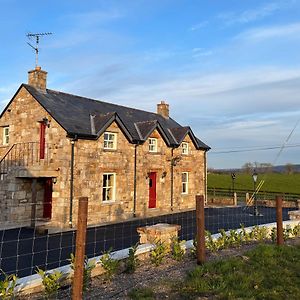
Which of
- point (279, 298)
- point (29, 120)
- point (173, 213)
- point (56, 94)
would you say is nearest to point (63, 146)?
point (29, 120)

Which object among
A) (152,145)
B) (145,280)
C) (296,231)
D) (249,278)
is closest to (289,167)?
(152,145)

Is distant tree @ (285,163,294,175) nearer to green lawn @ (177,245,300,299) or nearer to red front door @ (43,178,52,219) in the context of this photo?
red front door @ (43,178,52,219)

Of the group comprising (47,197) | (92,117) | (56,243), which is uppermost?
(92,117)

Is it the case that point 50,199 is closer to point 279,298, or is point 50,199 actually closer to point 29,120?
point 29,120

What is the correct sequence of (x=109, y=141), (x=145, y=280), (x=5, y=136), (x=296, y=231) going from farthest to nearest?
(x=5, y=136), (x=109, y=141), (x=296, y=231), (x=145, y=280)

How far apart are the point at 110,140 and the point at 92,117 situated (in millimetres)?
1680

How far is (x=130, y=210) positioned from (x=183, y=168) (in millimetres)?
6113

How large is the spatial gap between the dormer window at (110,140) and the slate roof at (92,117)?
670 mm

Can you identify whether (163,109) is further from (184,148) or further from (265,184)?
A: (265,184)

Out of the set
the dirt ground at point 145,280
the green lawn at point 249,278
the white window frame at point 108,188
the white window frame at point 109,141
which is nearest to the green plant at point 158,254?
the dirt ground at point 145,280

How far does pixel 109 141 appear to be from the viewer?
18891 millimetres

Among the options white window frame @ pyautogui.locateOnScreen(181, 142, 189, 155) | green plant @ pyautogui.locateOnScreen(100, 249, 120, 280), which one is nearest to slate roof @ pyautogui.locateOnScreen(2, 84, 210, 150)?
white window frame @ pyautogui.locateOnScreen(181, 142, 189, 155)

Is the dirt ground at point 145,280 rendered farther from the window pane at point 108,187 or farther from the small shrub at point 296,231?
the window pane at point 108,187

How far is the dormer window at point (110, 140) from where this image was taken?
61.3 feet
